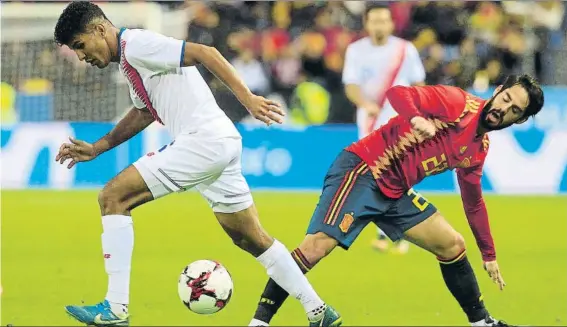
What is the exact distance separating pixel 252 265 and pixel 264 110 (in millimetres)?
4562

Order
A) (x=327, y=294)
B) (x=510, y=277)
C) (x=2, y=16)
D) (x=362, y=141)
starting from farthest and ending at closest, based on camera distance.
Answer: (x=2, y=16) → (x=510, y=277) → (x=327, y=294) → (x=362, y=141)

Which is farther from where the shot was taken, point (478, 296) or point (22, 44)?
point (22, 44)

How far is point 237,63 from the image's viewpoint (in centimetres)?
1772

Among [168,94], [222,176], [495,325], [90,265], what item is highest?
[168,94]

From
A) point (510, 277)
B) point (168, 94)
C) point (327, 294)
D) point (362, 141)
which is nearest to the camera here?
point (168, 94)

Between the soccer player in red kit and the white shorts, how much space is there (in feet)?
1.94

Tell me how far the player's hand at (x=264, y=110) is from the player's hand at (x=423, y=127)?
2.45ft

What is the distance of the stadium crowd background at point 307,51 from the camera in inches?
684

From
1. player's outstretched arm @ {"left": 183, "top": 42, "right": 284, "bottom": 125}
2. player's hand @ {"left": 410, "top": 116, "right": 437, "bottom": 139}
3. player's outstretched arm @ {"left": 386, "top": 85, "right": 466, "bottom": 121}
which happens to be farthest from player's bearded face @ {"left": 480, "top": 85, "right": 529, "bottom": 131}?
player's outstretched arm @ {"left": 183, "top": 42, "right": 284, "bottom": 125}

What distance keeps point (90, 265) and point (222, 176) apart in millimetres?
4124

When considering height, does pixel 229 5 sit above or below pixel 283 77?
above

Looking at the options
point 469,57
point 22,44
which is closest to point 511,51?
point 469,57

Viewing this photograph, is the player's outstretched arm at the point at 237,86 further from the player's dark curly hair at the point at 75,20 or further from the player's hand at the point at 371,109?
the player's hand at the point at 371,109

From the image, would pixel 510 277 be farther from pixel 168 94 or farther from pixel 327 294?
pixel 168 94
